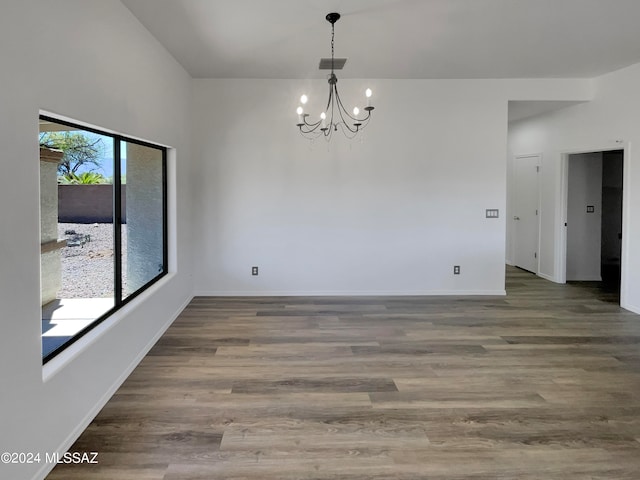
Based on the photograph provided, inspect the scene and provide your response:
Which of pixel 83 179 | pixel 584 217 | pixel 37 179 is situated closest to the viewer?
pixel 37 179

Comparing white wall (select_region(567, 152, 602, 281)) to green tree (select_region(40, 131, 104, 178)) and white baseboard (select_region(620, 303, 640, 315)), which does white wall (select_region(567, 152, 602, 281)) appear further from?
green tree (select_region(40, 131, 104, 178))

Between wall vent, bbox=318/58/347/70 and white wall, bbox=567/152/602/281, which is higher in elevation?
wall vent, bbox=318/58/347/70

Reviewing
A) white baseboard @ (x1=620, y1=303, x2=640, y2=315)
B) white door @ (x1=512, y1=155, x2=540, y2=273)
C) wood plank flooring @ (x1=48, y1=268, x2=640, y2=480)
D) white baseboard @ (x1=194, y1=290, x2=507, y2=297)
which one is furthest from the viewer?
white door @ (x1=512, y1=155, x2=540, y2=273)

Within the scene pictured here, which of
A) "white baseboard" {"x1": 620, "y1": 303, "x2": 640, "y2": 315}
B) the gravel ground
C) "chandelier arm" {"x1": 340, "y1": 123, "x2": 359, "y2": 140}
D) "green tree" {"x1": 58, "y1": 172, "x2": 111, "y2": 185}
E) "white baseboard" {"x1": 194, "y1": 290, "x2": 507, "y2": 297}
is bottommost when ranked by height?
"white baseboard" {"x1": 620, "y1": 303, "x2": 640, "y2": 315}

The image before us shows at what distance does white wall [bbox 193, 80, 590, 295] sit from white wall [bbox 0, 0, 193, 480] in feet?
6.54

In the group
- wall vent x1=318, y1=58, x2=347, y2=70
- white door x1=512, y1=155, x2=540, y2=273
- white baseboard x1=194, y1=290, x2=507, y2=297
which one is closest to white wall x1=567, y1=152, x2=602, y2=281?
white door x1=512, y1=155, x2=540, y2=273

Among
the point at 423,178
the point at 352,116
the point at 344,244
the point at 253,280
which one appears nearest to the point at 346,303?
the point at 344,244

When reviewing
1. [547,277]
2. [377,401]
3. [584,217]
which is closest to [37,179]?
[377,401]

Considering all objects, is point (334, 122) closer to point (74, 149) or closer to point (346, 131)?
point (346, 131)

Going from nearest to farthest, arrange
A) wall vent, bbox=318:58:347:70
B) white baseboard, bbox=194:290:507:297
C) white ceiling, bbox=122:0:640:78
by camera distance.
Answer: white ceiling, bbox=122:0:640:78
wall vent, bbox=318:58:347:70
white baseboard, bbox=194:290:507:297

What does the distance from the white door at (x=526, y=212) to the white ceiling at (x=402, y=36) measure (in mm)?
2106

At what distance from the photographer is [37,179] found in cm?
209

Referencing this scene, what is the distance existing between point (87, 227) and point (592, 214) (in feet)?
22.8

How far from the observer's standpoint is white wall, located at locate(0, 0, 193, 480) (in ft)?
6.07
